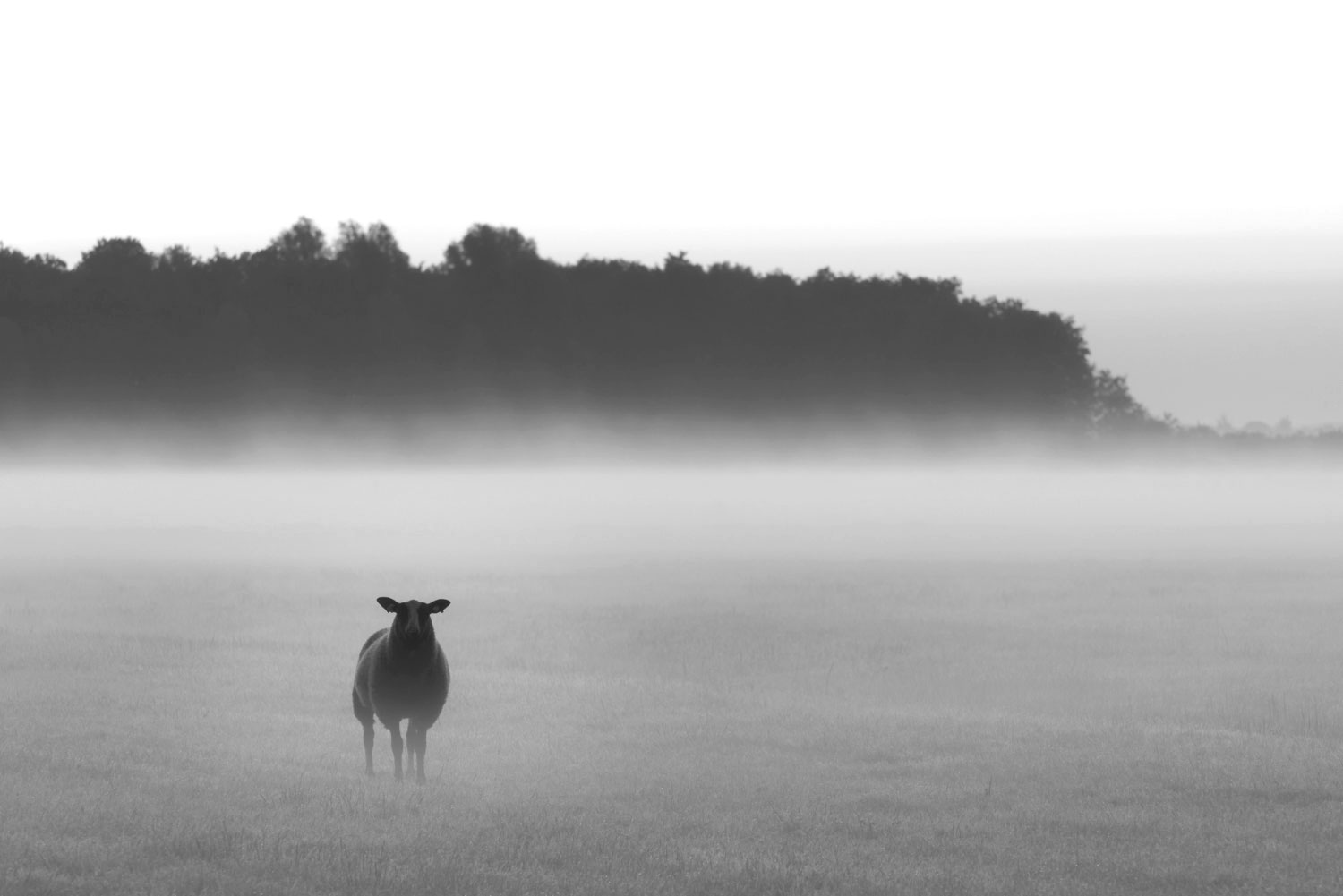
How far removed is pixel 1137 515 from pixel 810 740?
88.0m

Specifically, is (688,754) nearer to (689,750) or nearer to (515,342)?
(689,750)

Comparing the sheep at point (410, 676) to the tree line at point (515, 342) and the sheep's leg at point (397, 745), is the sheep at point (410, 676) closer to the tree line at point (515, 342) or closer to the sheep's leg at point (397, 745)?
the sheep's leg at point (397, 745)

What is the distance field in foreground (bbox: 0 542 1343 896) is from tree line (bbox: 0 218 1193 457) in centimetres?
11146

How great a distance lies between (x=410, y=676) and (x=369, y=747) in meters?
1.43

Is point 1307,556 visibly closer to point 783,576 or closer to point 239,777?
point 783,576

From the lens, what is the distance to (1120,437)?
166m

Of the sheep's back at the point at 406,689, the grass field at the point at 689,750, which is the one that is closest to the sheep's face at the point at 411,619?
the sheep's back at the point at 406,689

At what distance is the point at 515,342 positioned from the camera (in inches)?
6122

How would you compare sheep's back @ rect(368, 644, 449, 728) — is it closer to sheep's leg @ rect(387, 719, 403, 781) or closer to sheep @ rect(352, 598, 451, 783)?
sheep @ rect(352, 598, 451, 783)

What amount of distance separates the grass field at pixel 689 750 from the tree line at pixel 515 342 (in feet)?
361

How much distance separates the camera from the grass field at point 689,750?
14.2 meters

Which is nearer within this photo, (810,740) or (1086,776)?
(1086,776)

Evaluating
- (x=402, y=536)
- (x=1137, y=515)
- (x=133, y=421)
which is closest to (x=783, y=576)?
(x=402, y=536)

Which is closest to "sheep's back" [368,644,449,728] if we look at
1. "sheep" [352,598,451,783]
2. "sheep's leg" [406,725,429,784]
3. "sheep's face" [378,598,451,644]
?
"sheep" [352,598,451,783]
